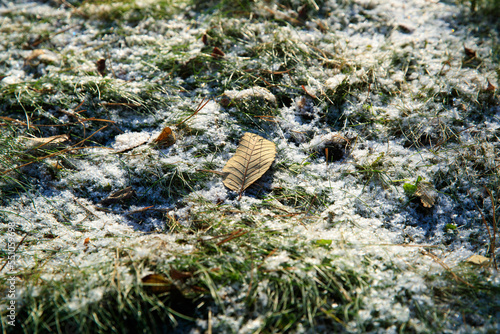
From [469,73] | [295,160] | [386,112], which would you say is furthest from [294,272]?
[469,73]

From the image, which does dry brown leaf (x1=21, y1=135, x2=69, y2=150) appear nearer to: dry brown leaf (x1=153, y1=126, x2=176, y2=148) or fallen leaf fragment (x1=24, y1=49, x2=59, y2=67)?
dry brown leaf (x1=153, y1=126, x2=176, y2=148)

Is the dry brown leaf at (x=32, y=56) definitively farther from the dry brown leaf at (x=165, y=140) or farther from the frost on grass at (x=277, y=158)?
the dry brown leaf at (x=165, y=140)

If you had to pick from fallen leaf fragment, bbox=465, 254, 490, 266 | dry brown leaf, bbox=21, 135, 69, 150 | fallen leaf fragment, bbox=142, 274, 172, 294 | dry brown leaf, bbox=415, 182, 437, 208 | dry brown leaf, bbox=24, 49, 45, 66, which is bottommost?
fallen leaf fragment, bbox=142, 274, 172, 294

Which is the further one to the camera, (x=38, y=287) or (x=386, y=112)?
(x=386, y=112)

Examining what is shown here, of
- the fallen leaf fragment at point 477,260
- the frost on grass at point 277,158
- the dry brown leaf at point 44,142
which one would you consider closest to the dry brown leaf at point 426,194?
→ the frost on grass at point 277,158

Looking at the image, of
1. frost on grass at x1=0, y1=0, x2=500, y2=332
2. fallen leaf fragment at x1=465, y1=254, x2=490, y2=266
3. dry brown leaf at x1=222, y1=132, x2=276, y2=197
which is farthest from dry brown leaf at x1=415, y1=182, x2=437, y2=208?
dry brown leaf at x1=222, y1=132, x2=276, y2=197

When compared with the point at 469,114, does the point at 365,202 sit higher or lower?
lower

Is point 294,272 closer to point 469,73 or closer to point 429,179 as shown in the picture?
point 429,179
